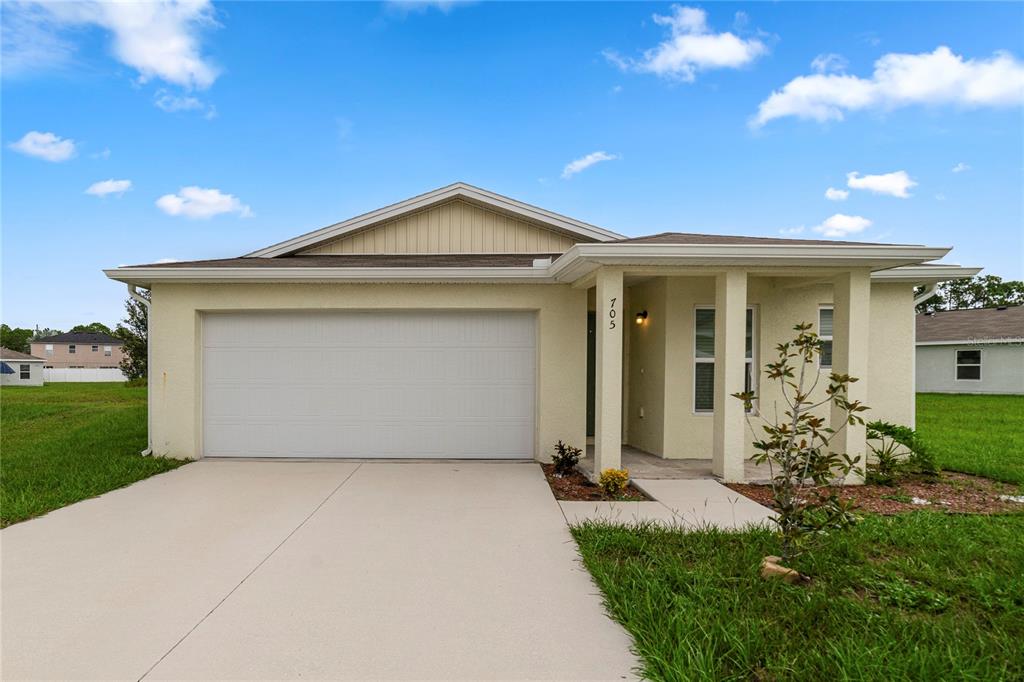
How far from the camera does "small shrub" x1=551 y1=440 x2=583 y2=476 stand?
6.43 m

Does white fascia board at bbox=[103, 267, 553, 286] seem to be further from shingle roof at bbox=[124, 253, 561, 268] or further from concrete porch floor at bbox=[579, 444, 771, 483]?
concrete porch floor at bbox=[579, 444, 771, 483]

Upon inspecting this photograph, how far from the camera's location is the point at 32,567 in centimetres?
356

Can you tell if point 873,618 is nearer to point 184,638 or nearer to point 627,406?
point 184,638

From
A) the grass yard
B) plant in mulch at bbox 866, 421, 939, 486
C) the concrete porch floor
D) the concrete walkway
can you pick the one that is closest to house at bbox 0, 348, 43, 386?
the concrete porch floor

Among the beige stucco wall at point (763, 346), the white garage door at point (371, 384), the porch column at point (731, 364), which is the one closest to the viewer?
the porch column at point (731, 364)

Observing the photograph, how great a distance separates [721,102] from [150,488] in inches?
498

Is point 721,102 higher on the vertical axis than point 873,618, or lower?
higher

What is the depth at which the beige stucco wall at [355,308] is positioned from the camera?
7.13m

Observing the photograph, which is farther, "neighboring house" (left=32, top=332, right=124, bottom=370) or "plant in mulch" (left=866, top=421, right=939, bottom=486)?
"neighboring house" (left=32, top=332, right=124, bottom=370)

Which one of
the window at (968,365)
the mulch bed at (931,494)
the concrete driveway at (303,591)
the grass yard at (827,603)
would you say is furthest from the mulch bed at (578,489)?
the window at (968,365)

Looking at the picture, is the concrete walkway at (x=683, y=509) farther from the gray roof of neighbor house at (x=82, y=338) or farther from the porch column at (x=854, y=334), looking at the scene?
the gray roof of neighbor house at (x=82, y=338)

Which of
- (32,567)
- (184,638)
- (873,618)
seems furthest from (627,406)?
(32,567)

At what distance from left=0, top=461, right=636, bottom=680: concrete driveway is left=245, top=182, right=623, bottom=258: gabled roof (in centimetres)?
551

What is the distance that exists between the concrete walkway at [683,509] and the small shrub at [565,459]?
42.4 inches
